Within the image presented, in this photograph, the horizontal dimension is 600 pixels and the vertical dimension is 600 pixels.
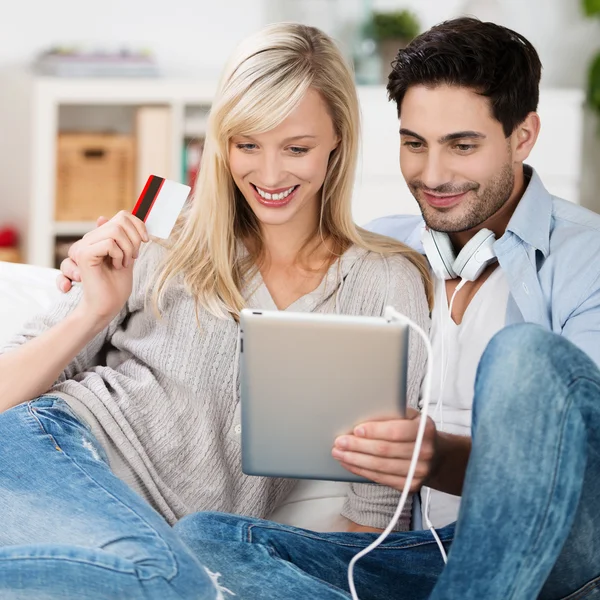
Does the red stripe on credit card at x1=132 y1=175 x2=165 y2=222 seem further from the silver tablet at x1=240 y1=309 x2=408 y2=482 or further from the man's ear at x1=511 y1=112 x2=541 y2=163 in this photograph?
the man's ear at x1=511 y1=112 x2=541 y2=163

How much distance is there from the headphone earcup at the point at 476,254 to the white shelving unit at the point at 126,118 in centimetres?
184

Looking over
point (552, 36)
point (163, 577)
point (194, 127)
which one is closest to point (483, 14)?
point (552, 36)

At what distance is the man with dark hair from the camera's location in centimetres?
117

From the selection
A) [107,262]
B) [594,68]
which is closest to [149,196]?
[107,262]

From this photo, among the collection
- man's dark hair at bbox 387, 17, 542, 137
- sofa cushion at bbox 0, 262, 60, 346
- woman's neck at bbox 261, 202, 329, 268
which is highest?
man's dark hair at bbox 387, 17, 542, 137

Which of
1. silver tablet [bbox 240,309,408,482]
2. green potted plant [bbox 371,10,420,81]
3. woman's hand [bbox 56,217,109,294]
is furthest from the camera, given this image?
green potted plant [bbox 371,10,420,81]

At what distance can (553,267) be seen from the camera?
1.64m

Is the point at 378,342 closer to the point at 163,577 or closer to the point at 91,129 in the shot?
the point at 163,577

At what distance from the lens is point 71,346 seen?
1571 millimetres

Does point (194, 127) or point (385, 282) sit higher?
point (194, 127)

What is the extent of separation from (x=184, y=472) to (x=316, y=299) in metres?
0.36

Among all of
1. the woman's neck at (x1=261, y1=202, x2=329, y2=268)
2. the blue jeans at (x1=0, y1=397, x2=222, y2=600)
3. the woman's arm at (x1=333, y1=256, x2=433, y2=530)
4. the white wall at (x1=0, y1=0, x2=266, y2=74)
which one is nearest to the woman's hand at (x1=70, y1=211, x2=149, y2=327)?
the blue jeans at (x1=0, y1=397, x2=222, y2=600)

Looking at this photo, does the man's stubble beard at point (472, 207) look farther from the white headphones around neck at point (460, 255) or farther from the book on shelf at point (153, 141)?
the book on shelf at point (153, 141)

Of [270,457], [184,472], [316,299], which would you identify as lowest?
[184,472]
